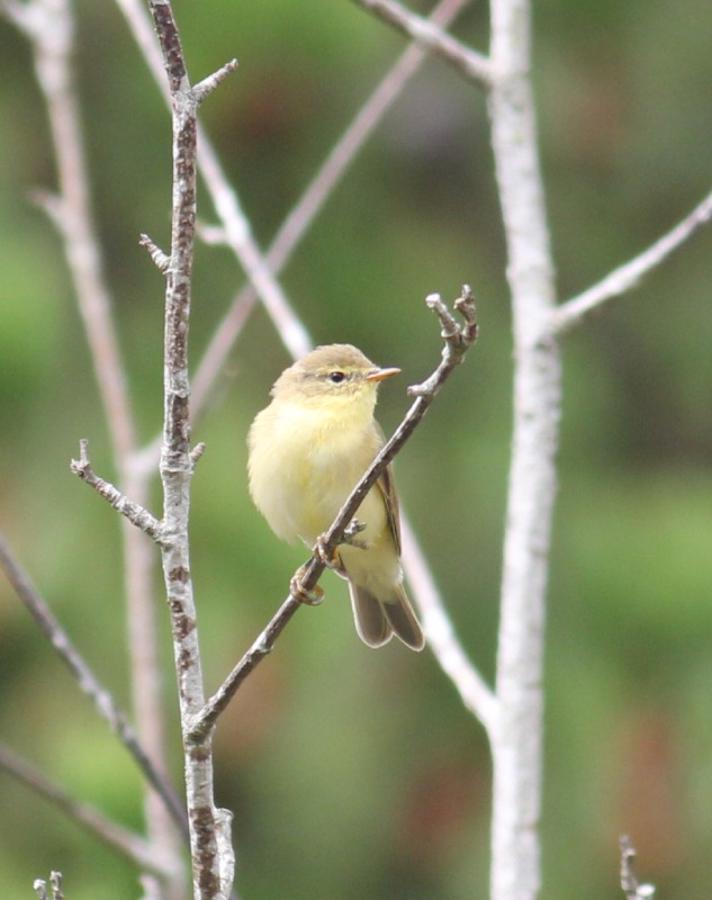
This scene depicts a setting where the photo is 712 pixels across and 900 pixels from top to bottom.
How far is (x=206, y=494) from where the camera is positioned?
220 inches

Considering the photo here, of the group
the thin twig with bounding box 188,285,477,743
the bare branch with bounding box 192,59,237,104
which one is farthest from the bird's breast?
the bare branch with bounding box 192,59,237,104

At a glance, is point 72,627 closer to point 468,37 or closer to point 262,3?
point 262,3

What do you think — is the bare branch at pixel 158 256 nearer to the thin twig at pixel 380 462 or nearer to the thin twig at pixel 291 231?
the thin twig at pixel 380 462

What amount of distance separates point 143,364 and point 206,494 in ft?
2.92

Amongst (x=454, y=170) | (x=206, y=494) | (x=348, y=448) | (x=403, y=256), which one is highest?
(x=454, y=170)

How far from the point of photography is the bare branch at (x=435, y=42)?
131 inches

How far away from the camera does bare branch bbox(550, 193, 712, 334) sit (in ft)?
9.98

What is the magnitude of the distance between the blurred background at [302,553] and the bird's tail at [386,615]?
100 centimetres

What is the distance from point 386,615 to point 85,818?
1552mm

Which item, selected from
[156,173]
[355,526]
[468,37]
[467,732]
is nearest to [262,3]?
[156,173]

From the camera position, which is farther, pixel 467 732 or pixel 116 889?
pixel 467 732

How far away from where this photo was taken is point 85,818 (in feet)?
10.1

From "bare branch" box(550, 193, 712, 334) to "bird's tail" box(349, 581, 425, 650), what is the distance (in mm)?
1406

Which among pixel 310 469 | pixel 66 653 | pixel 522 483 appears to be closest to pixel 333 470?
pixel 310 469
